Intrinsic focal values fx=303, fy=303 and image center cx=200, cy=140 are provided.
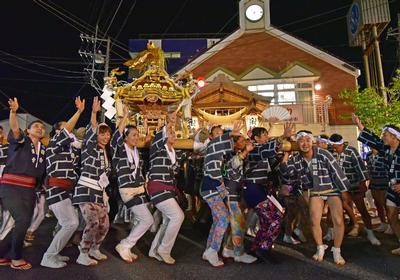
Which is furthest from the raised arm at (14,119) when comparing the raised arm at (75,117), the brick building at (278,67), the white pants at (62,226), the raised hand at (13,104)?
the brick building at (278,67)

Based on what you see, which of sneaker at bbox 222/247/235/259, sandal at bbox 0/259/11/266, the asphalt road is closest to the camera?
the asphalt road

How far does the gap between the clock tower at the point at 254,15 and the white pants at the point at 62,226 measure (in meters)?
14.6

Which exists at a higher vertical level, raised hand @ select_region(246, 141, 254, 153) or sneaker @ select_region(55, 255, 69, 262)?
raised hand @ select_region(246, 141, 254, 153)

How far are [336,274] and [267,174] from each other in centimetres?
160

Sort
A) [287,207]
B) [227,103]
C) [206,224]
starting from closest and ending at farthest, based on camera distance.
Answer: [287,207] < [206,224] < [227,103]

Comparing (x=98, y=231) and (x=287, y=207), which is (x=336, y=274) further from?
(x=98, y=231)

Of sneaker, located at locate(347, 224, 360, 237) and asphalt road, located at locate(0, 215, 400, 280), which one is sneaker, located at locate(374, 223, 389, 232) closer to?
sneaker, located at locate(347, 224, 360, 237)

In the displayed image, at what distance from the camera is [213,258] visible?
3941mm

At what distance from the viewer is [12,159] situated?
12.9 ft

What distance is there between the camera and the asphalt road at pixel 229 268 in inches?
140

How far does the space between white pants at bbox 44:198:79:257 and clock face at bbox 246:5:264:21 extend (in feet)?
49.3

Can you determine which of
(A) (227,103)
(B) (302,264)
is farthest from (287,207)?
(A) (227,103)

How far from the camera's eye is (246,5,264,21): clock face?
16.2 m

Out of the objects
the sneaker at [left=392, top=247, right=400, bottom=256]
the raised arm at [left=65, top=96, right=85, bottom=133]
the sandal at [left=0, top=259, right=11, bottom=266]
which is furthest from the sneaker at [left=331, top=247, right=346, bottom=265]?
the sandal at [left=0, top=259, right=11, bottom=266]
